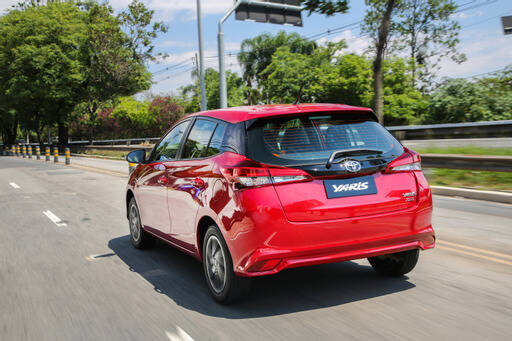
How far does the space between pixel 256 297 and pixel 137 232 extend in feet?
8.48

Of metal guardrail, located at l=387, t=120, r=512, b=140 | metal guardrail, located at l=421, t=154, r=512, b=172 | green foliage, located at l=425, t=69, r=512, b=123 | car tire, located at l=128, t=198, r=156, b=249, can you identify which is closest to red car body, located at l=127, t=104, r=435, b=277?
car tire, located at l=128, t=198, r=156, b=249

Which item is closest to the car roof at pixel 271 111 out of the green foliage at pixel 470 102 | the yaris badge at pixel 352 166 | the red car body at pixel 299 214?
the red car body at pixel 299 214

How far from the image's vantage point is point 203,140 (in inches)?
180

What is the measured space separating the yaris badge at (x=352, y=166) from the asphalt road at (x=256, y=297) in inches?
41.4

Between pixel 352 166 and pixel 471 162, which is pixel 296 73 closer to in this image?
pixel 471 162

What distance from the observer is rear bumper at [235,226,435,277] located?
3619 mm

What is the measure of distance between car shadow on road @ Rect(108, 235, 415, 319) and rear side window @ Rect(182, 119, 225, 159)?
3.96 ft

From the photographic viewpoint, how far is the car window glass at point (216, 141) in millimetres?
4180

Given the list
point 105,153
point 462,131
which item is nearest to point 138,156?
point 462,131

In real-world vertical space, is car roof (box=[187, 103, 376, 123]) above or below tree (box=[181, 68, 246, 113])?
below

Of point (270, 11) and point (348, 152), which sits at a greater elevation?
point (270, 11)

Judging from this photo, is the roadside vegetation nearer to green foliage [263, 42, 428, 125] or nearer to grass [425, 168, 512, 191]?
green foliage [263, 42, 428, 125]

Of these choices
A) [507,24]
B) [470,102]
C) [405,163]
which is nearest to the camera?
[405,163]

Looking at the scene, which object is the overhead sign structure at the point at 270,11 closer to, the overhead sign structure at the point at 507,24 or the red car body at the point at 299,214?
the overhead sign structure at the point at 507,24
